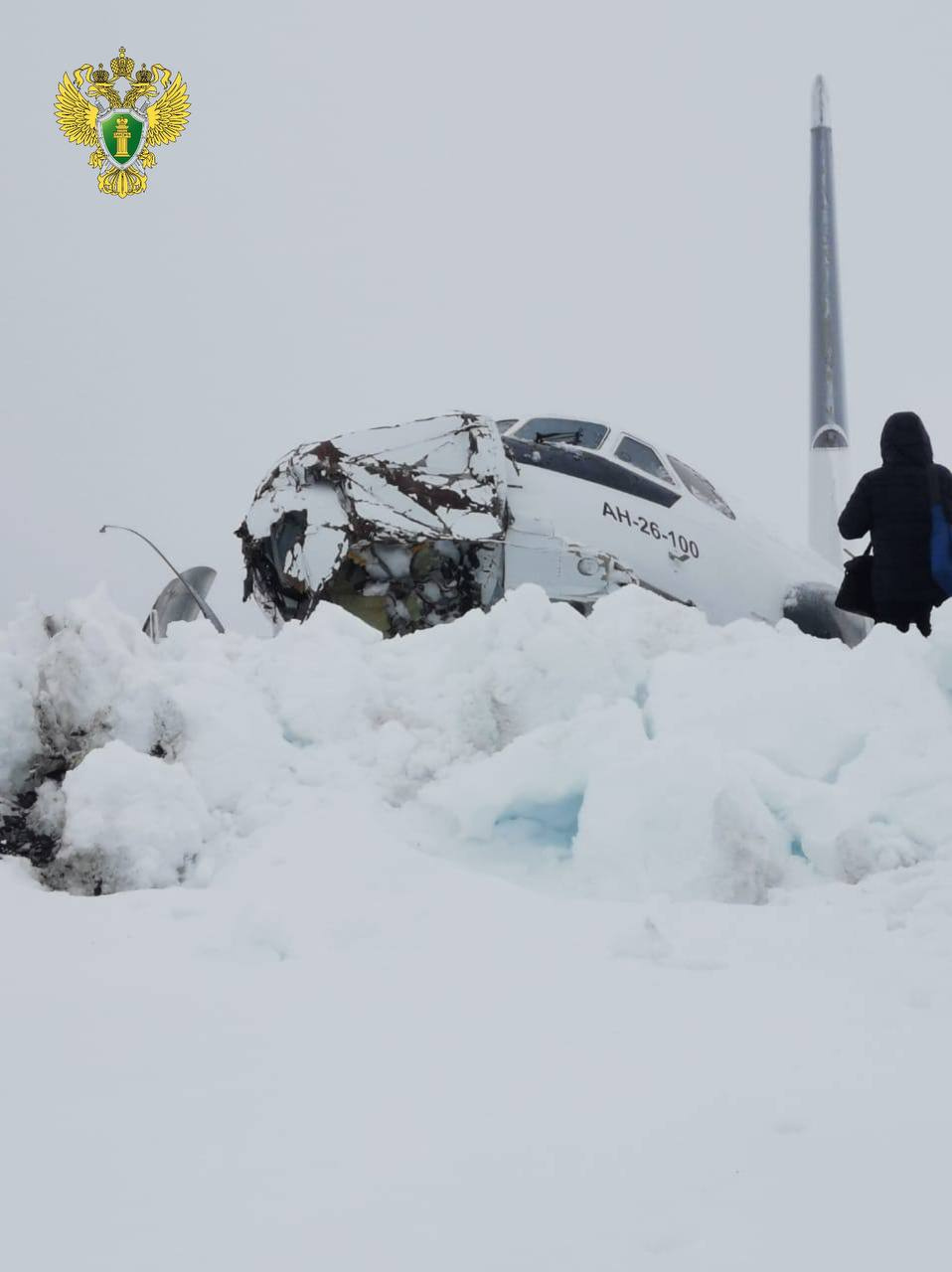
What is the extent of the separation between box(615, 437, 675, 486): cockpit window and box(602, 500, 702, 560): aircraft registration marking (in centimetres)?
62

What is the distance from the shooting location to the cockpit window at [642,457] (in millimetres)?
12930

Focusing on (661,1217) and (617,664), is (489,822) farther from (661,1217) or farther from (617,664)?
(661,1217)

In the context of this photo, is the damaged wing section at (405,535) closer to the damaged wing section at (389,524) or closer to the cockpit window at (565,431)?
the damaged wing section at (389,524)

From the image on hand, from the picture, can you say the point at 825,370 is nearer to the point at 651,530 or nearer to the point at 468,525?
the point at 651,530

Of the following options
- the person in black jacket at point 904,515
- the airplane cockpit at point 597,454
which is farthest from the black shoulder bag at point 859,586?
the airplane cockpit at point 597,454

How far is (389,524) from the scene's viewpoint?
1111 cm

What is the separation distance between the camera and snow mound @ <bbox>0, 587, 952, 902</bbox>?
511cm

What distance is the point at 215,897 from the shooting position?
4.79 m

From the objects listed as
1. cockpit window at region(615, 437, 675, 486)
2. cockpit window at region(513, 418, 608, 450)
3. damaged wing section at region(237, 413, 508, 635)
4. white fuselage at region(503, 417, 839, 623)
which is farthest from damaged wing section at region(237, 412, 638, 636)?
cockpit window at region(615, 437, 675, 486)

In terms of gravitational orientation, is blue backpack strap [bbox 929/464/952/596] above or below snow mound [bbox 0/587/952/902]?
above

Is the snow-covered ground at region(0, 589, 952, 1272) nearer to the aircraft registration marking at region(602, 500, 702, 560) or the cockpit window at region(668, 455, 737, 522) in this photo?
the aircraft registration marking at region(602, 500, 702, 560)

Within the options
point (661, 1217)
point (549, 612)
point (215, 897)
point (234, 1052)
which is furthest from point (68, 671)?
point (661, 1217)

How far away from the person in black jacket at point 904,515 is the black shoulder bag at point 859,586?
25 centimetres

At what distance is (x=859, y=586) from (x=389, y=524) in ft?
12.6
